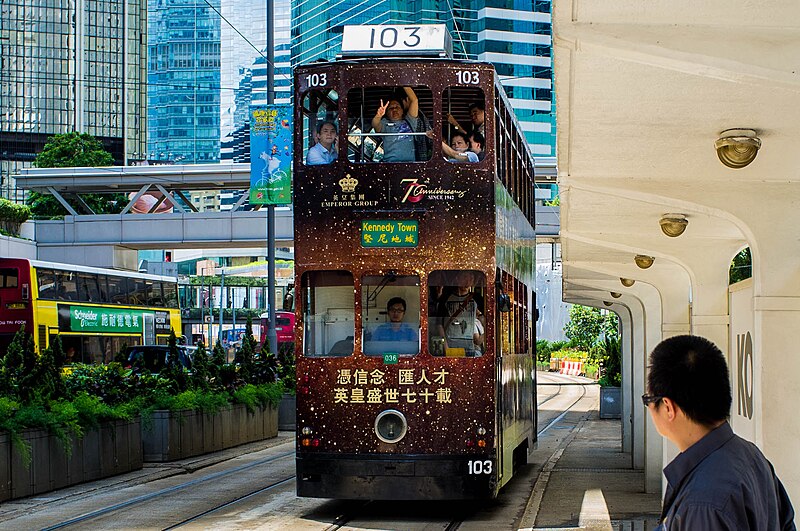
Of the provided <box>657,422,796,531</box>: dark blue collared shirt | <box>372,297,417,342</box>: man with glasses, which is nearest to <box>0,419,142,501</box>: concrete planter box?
<box>372,297,417,342</box>: man with glasses

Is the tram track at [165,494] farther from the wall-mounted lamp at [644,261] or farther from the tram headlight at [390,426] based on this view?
the wall-mounted lamp at [644,261]

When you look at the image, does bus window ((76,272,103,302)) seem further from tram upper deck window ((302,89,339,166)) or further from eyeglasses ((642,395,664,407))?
eyeglasses ((642,395,664,407))

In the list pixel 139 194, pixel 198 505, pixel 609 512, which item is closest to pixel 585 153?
pixel 609 512

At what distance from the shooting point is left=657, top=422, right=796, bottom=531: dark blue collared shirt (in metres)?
3.38

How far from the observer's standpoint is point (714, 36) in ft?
17.6

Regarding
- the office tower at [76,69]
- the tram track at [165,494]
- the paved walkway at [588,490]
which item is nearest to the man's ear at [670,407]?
the paved walkway at [588,490]

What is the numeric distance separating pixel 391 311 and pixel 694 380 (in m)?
9.82

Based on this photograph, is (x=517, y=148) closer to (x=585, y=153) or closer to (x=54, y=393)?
(x=54, y=393)

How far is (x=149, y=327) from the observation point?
41.4 m

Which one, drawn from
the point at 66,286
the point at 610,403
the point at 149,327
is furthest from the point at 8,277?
the point at 610,403

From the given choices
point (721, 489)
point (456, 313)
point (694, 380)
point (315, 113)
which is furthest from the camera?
point (315, 113)

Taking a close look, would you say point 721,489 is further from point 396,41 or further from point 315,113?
point 396,41

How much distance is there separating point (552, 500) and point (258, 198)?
1028 cm

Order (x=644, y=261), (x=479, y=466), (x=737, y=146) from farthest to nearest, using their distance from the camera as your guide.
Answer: (x=644, y=261)
(x=479, y=466)
(x=737, y=146)
